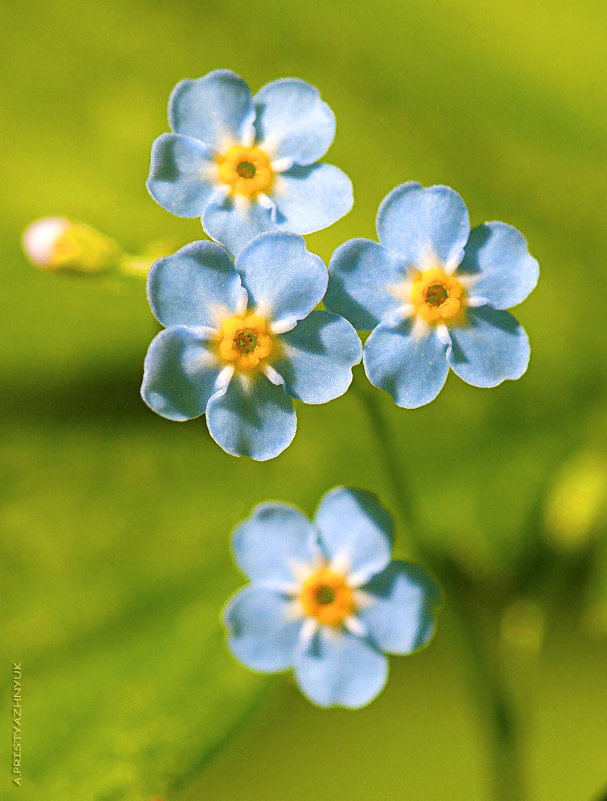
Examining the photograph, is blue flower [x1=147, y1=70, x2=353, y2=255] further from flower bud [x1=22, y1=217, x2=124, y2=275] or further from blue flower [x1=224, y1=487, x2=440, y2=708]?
blue flower [x1=224, y1=487, x2=440, y2=708]

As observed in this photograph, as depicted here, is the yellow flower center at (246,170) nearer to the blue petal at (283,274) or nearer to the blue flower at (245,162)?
the blue flower at (245,162)

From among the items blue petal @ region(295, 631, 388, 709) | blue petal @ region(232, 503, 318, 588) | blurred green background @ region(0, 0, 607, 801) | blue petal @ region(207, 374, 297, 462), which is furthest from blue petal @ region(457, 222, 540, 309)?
blurred green background @ region(0, 0, 607, 801)

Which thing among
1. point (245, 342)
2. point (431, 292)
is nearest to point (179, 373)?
point (245, 342)

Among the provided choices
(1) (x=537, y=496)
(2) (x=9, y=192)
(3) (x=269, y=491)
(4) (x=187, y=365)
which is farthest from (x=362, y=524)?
(2) (x=9, y=192)

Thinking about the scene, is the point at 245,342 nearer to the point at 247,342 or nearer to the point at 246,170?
the point at 247,342

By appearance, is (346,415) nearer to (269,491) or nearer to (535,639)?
(269,491)

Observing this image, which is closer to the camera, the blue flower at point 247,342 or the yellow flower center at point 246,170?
the blue flower at point 247,342

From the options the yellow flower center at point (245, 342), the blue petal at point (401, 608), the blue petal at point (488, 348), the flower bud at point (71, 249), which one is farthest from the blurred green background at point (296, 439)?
the yellow flower center at point (245, 342)
